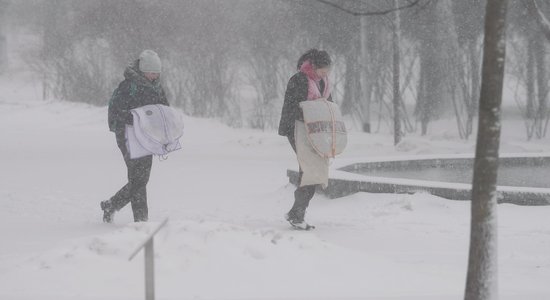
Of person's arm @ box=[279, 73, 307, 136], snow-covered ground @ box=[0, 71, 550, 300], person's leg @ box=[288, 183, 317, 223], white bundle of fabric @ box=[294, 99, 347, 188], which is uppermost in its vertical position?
person's arm @ box=[279, 73, 307, 136]

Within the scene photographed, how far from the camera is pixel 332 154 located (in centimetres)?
746

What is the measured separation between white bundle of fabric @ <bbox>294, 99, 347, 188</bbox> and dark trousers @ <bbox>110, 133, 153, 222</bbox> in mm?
1396

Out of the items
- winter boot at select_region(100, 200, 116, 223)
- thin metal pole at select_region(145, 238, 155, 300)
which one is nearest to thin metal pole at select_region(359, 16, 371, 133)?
winter boot at select_region(100, 200, 116, 223)

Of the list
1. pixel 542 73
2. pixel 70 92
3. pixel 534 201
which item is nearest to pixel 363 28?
pixel 542 73

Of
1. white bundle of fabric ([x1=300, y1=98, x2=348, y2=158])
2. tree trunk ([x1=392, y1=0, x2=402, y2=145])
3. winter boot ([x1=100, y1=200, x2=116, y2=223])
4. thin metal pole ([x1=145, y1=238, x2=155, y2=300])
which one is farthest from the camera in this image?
tree trunk ([x1=392, y1=0, x2=402, y2=145])

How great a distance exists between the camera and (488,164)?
4.07 metres

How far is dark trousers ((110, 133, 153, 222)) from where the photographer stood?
25.2ft

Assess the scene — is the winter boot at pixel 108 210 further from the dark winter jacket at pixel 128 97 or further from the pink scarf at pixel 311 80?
the pink scarf at pixel 311 80

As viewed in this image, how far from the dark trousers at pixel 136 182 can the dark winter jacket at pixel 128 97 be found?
0.12 meters

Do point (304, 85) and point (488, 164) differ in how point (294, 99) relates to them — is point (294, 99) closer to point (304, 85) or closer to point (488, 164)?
point (304, 85)

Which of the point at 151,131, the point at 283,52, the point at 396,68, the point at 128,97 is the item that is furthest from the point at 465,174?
the point at 283,52

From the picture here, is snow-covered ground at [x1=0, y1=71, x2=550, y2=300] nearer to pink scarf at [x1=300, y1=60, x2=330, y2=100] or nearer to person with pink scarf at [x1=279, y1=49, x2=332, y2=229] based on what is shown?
person with pink scarf at [x1=279, y1=49, x2=332, y2=229]

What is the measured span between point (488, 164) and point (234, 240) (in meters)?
2.10

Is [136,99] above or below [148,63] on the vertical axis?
below
